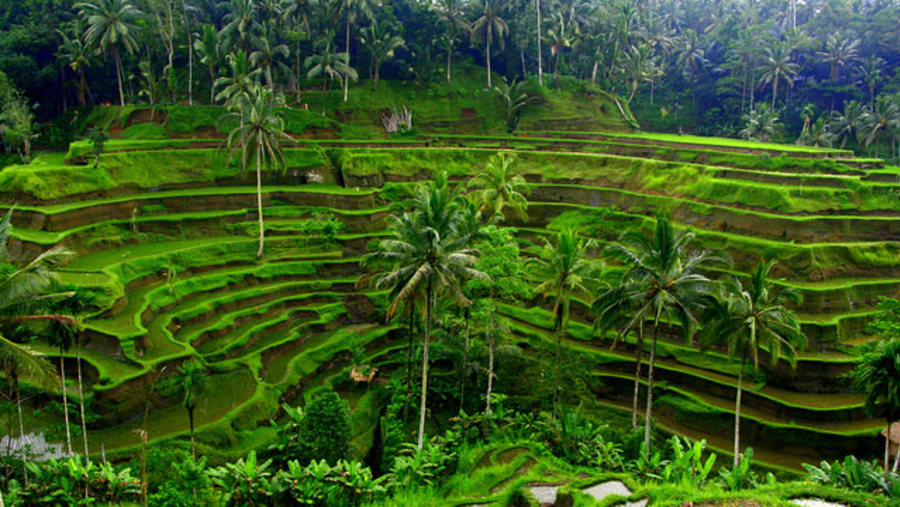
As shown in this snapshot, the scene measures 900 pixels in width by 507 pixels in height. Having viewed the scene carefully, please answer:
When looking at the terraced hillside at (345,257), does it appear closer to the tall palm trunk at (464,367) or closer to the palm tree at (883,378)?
the tall palm trunk at (464,367)

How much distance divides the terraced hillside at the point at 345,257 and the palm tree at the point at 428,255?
664 centimetres

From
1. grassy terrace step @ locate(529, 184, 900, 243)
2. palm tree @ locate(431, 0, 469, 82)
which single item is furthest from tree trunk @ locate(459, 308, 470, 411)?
palm tree @ locate(431, 0, 469, 82)

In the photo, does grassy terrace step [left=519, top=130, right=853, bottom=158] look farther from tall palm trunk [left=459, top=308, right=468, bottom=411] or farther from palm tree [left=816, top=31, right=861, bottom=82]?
palm tree [left=816, top=31, right=861, bottom=82]

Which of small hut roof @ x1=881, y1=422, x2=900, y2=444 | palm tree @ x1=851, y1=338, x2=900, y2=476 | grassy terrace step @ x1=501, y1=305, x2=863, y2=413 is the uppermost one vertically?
palm tree @ x1=851, y1=338, x2=900, y2=476

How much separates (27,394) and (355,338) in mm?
13566

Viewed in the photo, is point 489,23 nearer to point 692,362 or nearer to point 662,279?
point 692,362

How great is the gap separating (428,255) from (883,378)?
15.2 meters

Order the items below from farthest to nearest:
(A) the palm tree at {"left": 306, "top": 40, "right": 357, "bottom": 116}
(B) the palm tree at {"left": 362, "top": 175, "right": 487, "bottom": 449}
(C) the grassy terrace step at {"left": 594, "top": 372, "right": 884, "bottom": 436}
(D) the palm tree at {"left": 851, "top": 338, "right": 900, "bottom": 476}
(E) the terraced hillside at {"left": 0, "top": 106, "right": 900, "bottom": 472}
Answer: (A) the palm tree at {"left": 306, "top": 40, "right": 357, "bottom": 116}, (E) the terraced hillside at {"left": 0, "top": 106, "right": 900, "bottom": 472}, (C) the grassy terrace step at {"left": 594, "top": 372, "right": 884, "bottom": 436}, (B) the palm tree at {"left": 362, "top": 175, "right": 487, "bottom": 449}, (D) the palm tree at {"left": 851, "top": 338, "right": 900, "bottom": 476}

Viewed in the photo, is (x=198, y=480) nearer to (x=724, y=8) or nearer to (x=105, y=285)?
(x=105, y=285)

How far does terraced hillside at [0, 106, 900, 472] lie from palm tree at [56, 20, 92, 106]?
880 centimetres

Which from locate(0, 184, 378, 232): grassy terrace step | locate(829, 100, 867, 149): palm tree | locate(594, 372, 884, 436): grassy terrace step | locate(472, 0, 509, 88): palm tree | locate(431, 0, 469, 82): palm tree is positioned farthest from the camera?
locate(431, 0, 469, 82): palm tree

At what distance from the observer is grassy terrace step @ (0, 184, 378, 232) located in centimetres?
2978

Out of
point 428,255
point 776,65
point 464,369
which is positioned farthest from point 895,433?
point 776,65

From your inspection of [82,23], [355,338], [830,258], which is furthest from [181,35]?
[830,258]
